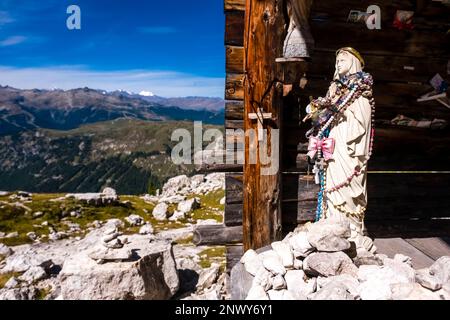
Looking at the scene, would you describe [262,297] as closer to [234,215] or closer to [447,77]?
[234,215]

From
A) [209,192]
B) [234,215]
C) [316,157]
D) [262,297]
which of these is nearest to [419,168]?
[316,157]

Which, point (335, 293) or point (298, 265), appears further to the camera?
point (298, 265)

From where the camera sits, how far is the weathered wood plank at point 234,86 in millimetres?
5664

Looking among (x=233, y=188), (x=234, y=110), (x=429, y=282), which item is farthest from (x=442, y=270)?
(x=234, y=110)

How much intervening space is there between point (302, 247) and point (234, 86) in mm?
3063

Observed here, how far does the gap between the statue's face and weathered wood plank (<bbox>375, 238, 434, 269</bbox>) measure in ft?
8.74

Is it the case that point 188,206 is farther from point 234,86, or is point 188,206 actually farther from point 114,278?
point 234,86

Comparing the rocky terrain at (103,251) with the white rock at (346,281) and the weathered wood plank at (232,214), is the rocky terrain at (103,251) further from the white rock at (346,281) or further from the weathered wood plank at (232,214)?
the white rock at (346,281)

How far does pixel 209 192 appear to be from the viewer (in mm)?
29625

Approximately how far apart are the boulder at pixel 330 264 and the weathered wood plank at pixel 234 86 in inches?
124

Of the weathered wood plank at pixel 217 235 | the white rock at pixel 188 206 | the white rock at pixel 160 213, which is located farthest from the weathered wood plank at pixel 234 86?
the white rock at pixel 188 206

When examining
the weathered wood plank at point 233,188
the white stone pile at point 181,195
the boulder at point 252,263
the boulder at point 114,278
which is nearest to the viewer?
the boulder at point 252,263

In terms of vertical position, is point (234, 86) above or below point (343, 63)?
below

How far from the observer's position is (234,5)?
550 centimetres
